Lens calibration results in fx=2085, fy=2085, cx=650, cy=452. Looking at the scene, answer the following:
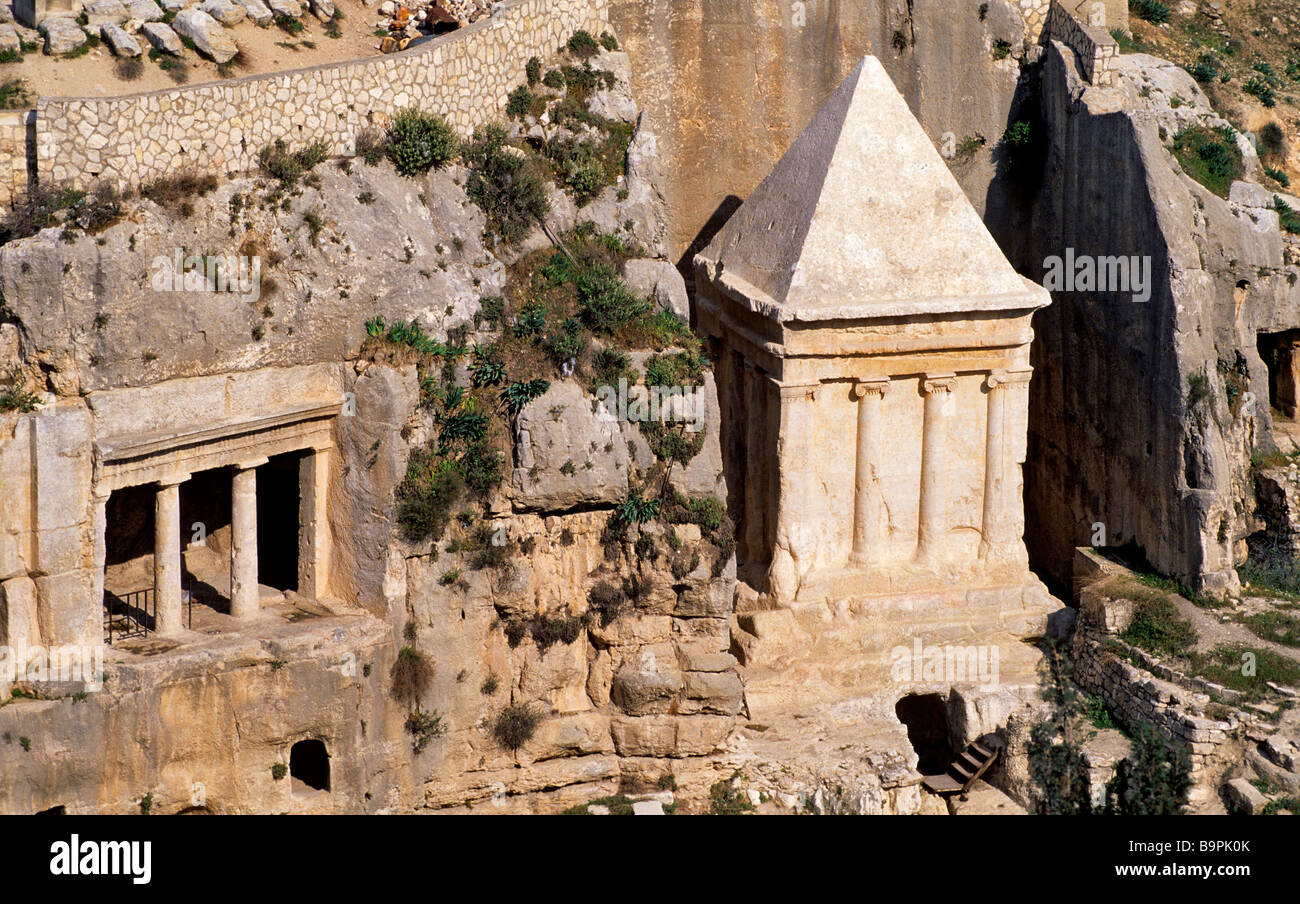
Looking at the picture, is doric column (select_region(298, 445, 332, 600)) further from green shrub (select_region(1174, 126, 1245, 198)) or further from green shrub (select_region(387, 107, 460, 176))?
green shrub (select_region(1174, 126, 1245, 198))

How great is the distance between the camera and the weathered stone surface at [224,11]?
99.0 ft

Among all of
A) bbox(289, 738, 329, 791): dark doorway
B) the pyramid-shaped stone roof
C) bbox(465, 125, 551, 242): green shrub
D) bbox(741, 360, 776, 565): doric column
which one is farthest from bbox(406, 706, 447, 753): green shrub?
the pyramid-shaped stone roof

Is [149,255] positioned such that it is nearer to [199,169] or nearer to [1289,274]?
[199,169]

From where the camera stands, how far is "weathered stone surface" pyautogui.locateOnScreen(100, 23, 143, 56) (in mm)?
28703

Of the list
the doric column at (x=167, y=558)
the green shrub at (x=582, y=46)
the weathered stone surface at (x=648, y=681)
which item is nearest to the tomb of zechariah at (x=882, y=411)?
the weathered stone surface at (x=648, y=681)

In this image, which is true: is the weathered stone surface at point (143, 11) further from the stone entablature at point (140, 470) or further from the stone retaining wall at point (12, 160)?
the stone entablature at point (140, 470)

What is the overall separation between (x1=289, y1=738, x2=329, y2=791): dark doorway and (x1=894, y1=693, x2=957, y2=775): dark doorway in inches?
349

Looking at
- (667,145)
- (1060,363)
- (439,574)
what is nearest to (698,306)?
(667,145)

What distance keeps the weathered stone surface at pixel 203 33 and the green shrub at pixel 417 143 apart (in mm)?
3566

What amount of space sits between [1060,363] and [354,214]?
12509 millimetres

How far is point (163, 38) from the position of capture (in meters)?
29.2

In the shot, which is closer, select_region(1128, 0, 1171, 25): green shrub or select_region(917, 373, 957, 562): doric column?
select_region(917, 373, 957, 562): doric column

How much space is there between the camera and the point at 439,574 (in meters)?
26.6

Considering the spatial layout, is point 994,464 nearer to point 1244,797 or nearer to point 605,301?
point 1244,797
